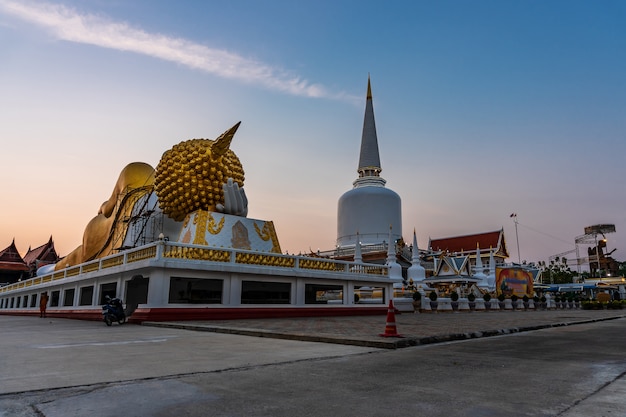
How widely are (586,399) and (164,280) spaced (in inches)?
566

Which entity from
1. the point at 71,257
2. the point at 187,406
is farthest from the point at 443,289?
the point at 187,406

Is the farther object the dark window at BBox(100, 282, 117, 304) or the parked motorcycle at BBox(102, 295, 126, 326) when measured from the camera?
the dark window at BBox(100, 282, 117, 304)

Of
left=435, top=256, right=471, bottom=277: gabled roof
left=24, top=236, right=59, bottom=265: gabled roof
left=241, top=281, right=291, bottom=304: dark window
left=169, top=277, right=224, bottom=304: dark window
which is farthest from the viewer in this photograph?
Answer: left=24, top=236, right=59, bottom=265: gabled roof

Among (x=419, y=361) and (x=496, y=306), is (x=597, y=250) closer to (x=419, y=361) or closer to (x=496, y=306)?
(x=496, y=306)

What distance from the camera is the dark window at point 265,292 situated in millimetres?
19141

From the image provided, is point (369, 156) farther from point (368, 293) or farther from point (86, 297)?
point (86, 297)

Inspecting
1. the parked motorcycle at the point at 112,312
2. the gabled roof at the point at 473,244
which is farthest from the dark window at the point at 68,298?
the gabled roof at the point at 473,244

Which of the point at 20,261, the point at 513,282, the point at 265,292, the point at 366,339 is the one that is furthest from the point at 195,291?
the point at 20,261

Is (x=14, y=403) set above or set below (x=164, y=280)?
below

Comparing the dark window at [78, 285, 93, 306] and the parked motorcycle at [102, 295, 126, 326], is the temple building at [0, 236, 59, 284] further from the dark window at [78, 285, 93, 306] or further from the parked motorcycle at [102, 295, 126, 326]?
the parked motorcycle at [102, 295, 126, 326]

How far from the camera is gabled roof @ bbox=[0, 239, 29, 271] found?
67219mm

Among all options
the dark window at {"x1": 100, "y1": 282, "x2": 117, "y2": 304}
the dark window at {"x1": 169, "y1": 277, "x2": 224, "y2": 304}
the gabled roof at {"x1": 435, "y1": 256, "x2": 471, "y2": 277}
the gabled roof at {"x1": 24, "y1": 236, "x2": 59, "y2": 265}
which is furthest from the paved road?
the gabled roof at {"x1": 24, "y1": 236, "x2": 59, "y2": 265}

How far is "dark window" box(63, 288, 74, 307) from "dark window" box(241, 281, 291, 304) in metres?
13.0

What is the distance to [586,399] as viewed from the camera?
166 inches
